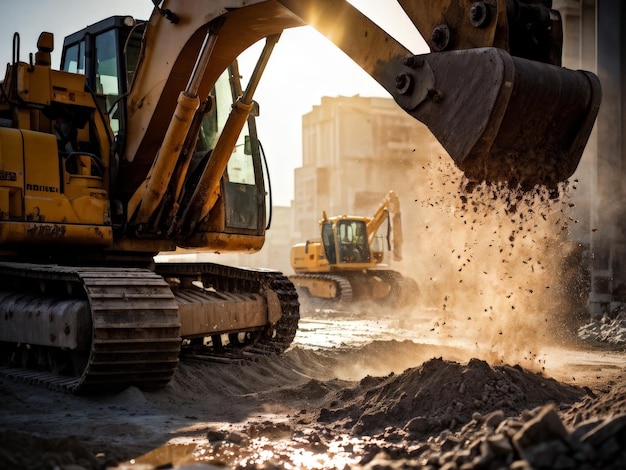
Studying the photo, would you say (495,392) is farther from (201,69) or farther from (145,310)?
(201,69)

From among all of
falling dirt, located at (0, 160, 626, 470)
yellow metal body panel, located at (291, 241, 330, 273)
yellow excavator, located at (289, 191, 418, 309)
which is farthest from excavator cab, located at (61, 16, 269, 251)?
yellow metal body panel, located at (291, 241, 330, 273)

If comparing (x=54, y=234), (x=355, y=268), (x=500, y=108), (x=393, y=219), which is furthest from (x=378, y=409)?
(x=393, y=219)

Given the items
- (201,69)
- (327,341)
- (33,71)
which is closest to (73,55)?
(33,71)

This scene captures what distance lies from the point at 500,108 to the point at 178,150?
124 inches

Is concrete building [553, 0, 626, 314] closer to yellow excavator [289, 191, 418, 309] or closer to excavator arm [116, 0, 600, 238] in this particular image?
yellow excavator [289, 191, 418, 309]

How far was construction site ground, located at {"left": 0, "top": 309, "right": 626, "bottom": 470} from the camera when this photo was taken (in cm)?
350

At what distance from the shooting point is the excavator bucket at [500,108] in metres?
3.99

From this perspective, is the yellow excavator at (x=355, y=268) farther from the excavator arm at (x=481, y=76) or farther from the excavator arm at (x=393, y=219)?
the excavator arm at (x=481, y=76)

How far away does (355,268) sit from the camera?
64.7 ft

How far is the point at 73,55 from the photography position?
24.4 ft

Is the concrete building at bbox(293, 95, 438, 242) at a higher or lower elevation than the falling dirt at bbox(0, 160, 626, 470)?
higher

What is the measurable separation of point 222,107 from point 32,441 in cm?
433

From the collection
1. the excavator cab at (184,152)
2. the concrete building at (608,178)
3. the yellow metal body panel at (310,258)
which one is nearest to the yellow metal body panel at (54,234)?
the excavator cab at (184,152)

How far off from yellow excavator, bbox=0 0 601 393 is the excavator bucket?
0.01 m
